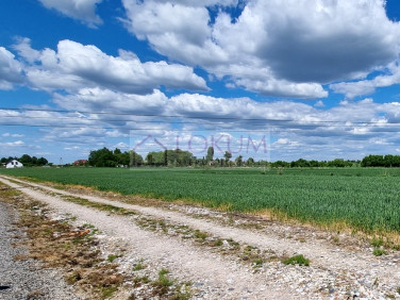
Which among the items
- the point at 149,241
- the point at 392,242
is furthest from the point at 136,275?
the point at 392,242

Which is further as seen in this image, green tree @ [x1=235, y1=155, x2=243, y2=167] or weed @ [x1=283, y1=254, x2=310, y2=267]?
green tree @ [x1=235, y1=155, x2=243, y2=167]

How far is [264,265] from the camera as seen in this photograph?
28.5 ft

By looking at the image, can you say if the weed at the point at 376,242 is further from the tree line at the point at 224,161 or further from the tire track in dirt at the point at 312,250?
the tree line at the point at 224,161

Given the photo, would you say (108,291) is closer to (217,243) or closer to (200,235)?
(217,243)

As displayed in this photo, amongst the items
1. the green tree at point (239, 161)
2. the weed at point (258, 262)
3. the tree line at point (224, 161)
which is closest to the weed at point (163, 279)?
the weed at point (258, 262)

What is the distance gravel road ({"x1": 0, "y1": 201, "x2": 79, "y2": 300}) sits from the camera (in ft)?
25.2

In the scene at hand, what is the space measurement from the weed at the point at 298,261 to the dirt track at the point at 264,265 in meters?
0.19

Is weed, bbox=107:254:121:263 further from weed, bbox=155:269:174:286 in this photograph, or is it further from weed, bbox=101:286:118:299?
weed, bbox=155:269:174:286

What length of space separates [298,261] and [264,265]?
0.92m

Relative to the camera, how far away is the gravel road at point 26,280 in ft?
25.2

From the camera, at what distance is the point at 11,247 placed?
39.5 feet

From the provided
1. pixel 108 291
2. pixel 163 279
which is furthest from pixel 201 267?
pixel 108 291

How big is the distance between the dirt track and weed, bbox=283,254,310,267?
186 millimetres

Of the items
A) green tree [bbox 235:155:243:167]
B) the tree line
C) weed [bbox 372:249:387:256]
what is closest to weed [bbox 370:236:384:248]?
weed [bbox 372:249:387:256]
